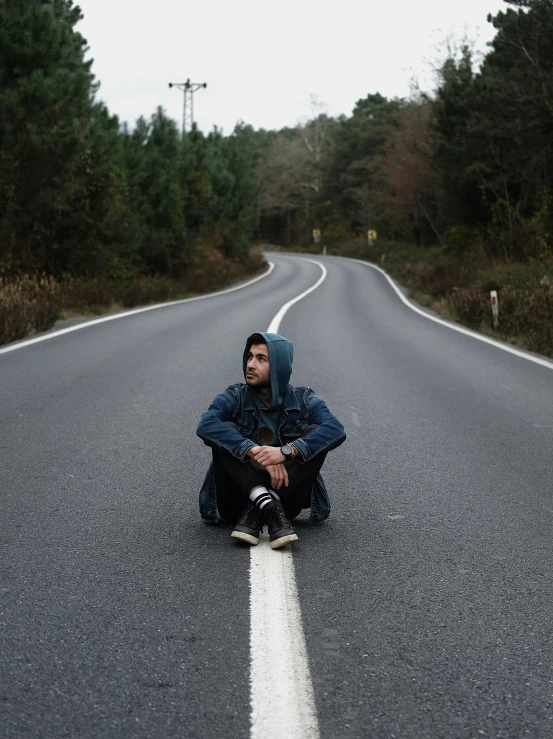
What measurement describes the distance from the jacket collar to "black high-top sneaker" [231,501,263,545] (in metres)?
0.57

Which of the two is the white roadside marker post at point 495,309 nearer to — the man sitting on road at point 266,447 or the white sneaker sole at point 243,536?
the man sitting on road at point 266,447

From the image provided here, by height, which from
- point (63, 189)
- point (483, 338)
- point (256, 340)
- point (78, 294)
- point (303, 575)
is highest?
point (63, 189)

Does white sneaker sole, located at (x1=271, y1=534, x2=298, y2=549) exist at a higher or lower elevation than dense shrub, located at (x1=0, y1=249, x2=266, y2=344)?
higher

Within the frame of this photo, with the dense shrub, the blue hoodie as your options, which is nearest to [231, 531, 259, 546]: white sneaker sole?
the blue hoodie

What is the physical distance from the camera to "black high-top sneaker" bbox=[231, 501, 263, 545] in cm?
502

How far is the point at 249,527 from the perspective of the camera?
506cm

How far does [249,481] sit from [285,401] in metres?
0.55

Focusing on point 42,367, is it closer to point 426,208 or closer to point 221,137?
point 221,137

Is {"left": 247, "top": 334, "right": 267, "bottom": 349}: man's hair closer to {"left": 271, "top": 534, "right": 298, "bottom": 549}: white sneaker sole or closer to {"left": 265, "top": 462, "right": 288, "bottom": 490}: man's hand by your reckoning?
{"left": 265, "top": 462, "right": 288, "bottom": 490}: man's hand

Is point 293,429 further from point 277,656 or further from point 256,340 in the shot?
point 277,656

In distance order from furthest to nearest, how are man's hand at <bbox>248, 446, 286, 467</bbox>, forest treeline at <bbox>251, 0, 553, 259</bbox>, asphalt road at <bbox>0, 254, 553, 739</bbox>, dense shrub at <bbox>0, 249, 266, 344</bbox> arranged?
forest treeline at <bbox>251, 0, 553, 259</bbox> < dense shrub at <bbox>0, 249, 266, 344</bbox> < man's hand at <bbox>248, 446, 286, 467</bbox> < asphalt road at <bbox>0, 254, 553, 739</bbox>

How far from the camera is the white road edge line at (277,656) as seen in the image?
121 inches

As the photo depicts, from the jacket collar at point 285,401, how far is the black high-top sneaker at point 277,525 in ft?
1.91

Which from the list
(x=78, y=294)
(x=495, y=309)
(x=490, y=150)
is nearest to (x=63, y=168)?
(x=78, y=294)
